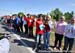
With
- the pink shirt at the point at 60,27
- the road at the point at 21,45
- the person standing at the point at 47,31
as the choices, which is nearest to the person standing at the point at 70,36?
the pink shirt at the point at 60,27

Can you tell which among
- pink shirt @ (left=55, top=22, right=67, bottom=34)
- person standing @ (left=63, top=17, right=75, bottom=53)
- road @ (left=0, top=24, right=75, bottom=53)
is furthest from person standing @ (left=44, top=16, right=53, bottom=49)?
person standing @ (left=63, top=17, right=75, bottom=53)

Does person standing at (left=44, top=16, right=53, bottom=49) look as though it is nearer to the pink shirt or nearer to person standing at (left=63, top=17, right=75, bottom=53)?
the pink shirt

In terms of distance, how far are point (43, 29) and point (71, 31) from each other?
2525mm

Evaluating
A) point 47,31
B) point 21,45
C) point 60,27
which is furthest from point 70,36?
point 21,45

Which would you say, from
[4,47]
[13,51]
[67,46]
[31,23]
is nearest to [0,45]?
[4,47]

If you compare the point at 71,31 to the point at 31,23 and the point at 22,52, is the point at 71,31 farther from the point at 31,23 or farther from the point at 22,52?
the point at 31,23

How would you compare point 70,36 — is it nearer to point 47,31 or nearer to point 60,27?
point 60,27

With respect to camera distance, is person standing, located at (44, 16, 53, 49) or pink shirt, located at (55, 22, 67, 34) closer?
pink shirt, located at (55, 22, 67, 34)

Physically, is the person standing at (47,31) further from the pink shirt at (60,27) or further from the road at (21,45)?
the road at (21,45)

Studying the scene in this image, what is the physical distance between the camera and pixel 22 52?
1349cm

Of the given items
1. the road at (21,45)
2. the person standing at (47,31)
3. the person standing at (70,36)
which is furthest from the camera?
the road at (21,45)

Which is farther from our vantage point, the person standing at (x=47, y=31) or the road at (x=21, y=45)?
the road at (x=21, y=45)

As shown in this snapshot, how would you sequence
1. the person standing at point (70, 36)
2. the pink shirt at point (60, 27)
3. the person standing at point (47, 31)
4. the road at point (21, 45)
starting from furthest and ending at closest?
the road at point (21, 45)
the person standing at point (47, 31)
the pink shirt at point (60, 27)
the person standing at point (70, 36)

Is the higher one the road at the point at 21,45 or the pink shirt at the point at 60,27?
the pink shirt at the point at 60,27
